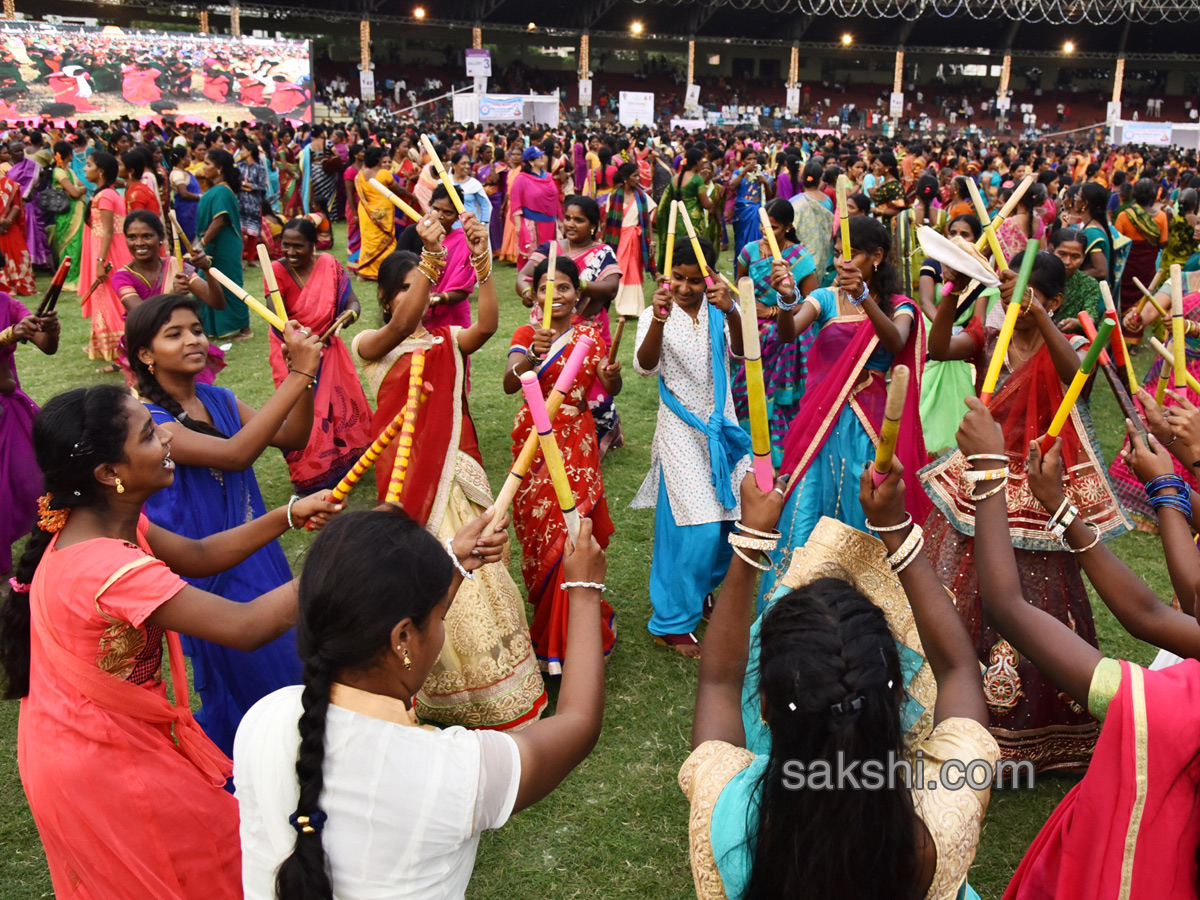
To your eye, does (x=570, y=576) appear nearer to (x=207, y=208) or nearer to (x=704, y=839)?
(x=704, y=839)

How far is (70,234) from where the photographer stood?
368 inches

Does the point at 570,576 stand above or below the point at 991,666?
above

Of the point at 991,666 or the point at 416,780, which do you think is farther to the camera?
the point at 991,666

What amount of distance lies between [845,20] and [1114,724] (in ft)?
140

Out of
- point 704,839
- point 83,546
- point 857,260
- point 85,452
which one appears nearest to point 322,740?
point 704,839

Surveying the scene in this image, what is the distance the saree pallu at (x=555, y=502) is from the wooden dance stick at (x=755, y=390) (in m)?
1.83

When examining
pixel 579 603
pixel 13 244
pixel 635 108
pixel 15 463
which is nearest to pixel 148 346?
pixel 579 603

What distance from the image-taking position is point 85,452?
1.77 meters

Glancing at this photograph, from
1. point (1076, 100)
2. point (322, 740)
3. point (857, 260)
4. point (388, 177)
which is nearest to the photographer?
point (322, 740)

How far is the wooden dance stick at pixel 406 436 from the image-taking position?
6.36 feet

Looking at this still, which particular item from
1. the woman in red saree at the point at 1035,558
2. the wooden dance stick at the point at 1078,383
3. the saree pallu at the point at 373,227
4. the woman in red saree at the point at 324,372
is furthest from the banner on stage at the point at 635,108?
the wooden dance stick at the point at 1078,383

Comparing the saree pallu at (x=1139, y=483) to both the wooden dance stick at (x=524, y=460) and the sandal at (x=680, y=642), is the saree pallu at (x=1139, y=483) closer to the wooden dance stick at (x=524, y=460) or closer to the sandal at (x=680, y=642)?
the sandal at (x=680, y=642)

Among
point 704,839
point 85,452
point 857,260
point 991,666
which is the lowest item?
point 991,666

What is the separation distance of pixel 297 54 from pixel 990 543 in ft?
82.0
